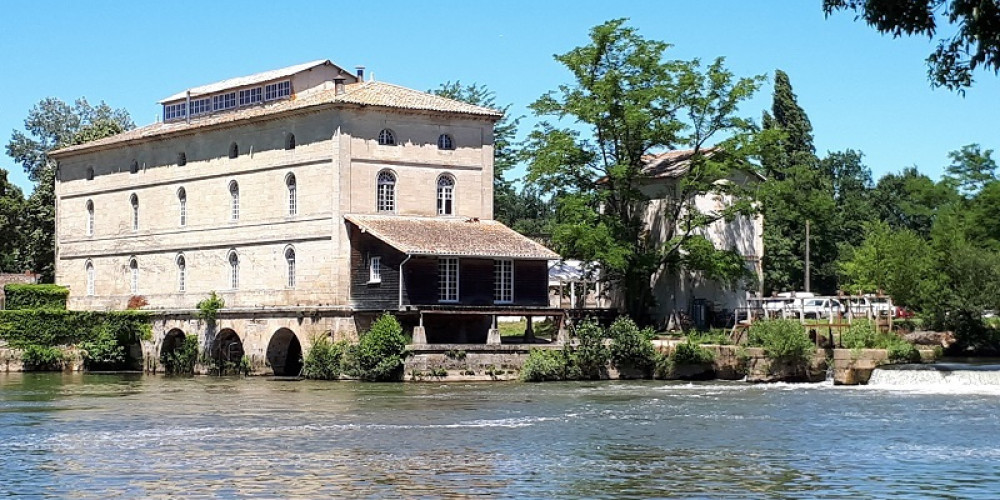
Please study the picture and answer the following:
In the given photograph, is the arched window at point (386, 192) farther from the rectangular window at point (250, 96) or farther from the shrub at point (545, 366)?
the shrub at point (545, 366)

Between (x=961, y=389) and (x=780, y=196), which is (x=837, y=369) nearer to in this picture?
(x=961, y=389)

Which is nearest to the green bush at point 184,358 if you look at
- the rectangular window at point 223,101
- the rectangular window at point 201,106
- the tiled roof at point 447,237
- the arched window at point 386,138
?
the tiled roof at point 447,237

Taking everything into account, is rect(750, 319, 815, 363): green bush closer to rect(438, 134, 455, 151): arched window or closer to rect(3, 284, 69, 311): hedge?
rect(438, 134, 455, 151): arched window

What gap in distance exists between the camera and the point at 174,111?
6006 centimetres

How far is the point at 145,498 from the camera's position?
21047 millimetres

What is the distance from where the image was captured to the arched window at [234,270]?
54.7 meters

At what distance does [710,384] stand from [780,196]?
10124 millimetres

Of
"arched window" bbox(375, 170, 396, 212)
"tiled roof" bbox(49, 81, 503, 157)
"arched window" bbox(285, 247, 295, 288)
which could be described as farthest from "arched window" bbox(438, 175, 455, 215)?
"arched window" bbox(285, 247, 295, 288)

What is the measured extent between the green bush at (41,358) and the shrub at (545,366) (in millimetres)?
20493

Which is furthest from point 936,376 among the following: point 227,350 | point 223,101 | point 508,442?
point 223,101

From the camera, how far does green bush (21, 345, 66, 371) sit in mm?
57125

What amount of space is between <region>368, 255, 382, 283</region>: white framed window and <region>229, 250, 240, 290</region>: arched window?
727 cm

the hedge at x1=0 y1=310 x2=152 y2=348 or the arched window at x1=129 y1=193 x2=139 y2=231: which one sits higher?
the arched window at x1=129 y1=193 x2=139 y2=231

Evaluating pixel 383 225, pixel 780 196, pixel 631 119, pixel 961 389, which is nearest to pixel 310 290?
pixel 383 225
